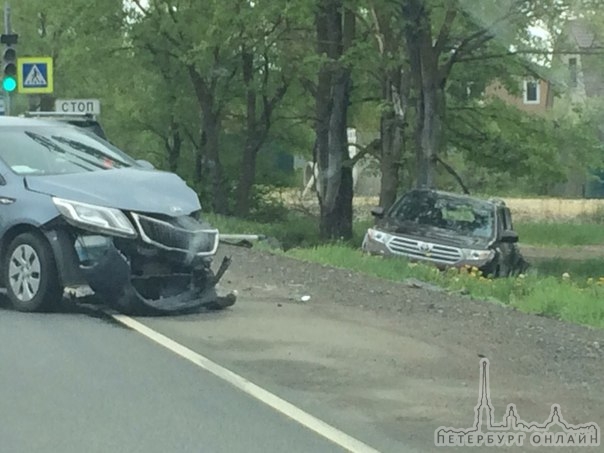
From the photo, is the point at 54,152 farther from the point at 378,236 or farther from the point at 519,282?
the point at 378,236

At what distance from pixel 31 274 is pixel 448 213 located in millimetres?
10417

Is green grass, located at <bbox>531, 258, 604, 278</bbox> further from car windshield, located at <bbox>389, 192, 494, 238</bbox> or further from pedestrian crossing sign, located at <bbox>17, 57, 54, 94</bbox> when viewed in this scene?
pedestrian crossing sign, located at <bbox>17, 57, 54, 94</bbox>

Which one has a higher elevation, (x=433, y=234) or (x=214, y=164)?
(x=214, y=164)

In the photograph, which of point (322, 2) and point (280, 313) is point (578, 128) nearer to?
point (322, 2)

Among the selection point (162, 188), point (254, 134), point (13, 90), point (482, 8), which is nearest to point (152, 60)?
point (254, 134)

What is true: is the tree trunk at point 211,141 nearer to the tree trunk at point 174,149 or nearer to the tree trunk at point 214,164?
the tree trunk at point 214,164

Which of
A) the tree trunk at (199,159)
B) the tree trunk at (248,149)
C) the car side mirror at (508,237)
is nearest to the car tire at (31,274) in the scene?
the car side mirror at (508,237)

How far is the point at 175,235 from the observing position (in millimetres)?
12438

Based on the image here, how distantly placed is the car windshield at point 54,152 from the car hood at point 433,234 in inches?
311

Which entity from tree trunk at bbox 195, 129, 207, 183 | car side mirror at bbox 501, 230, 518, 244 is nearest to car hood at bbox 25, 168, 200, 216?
car side mirror at bbox 501, 230, 518, 244

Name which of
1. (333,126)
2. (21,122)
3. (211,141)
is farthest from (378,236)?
(211,141)

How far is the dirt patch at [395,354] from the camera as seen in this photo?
858 cm

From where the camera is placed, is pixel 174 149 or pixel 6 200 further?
pixel 174 149

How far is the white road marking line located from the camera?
779cm
